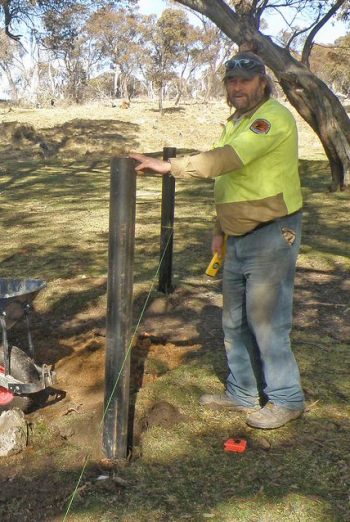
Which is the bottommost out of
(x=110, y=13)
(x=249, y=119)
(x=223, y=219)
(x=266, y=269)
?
(x=266, y=269)

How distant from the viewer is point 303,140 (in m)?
27.1

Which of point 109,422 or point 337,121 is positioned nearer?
point 109,422

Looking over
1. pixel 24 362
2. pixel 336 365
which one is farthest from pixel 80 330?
pixel 336 365

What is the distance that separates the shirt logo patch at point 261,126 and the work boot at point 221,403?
1.62 metres

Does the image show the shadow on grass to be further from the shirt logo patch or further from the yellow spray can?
the shirt logo patch

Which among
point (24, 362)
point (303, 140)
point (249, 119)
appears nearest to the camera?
point (249, 119)

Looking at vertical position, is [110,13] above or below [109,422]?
above

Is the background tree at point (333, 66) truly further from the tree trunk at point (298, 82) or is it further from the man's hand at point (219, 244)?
the man's hand at point (219, 244)

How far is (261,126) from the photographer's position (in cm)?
310

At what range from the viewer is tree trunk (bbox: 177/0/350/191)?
1214 centimetres

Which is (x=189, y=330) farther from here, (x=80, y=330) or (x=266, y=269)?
(x=266, y=269)

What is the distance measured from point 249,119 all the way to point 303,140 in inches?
977

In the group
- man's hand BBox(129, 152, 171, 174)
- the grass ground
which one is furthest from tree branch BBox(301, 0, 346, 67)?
man's hand BBox(129, 152, 171, 174)

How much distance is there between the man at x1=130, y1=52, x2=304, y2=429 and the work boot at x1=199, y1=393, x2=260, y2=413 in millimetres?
59
